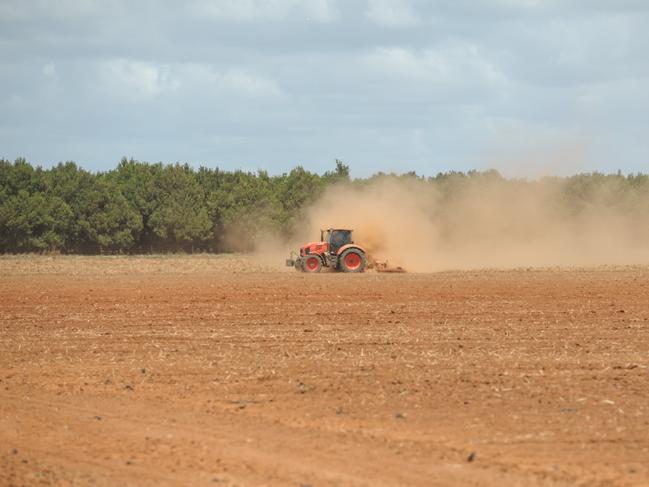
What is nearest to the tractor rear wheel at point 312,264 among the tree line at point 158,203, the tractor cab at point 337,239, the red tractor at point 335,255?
the red tractor at point 335,255

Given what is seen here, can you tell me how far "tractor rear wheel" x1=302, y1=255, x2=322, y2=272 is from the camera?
146 feet

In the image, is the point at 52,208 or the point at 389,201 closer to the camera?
the point at 389,201

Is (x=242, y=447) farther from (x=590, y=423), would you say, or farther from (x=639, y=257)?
(x=639, y=257)

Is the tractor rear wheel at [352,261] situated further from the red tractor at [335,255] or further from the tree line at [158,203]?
the tree line at [158,203]

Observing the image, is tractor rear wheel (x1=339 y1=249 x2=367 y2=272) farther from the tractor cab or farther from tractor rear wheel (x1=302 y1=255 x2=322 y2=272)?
tractor rear wheel (x1=302 y1=255 x2=322 y2=272)

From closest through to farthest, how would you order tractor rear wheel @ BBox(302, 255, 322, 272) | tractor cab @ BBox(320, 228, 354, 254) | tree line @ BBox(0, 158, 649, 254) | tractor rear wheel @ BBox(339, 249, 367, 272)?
tractor rear wheel @ BBox(339, 249, 367, 272)
tractor rear wheel @ BBox(302, 255, 322, 272)
tractor cab @ BBox(320, 228, 354, 254)
tree line @ BBox(0, 158, 649, 254)

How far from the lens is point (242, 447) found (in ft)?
37.7

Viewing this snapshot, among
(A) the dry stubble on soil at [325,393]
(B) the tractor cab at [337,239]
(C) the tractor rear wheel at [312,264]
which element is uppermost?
(B) the tractor cab at [337,239]

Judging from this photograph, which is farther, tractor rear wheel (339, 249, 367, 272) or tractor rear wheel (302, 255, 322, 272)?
tractor rear wheel (302, 255, 322, 272)

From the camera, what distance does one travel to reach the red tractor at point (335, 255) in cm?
4419

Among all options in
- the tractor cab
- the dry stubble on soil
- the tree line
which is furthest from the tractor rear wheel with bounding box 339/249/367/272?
the tree line

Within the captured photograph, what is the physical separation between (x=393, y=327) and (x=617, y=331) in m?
4.77

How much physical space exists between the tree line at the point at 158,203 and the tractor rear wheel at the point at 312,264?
32.1 m

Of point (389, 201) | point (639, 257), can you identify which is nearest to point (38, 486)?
point (389, 201)
